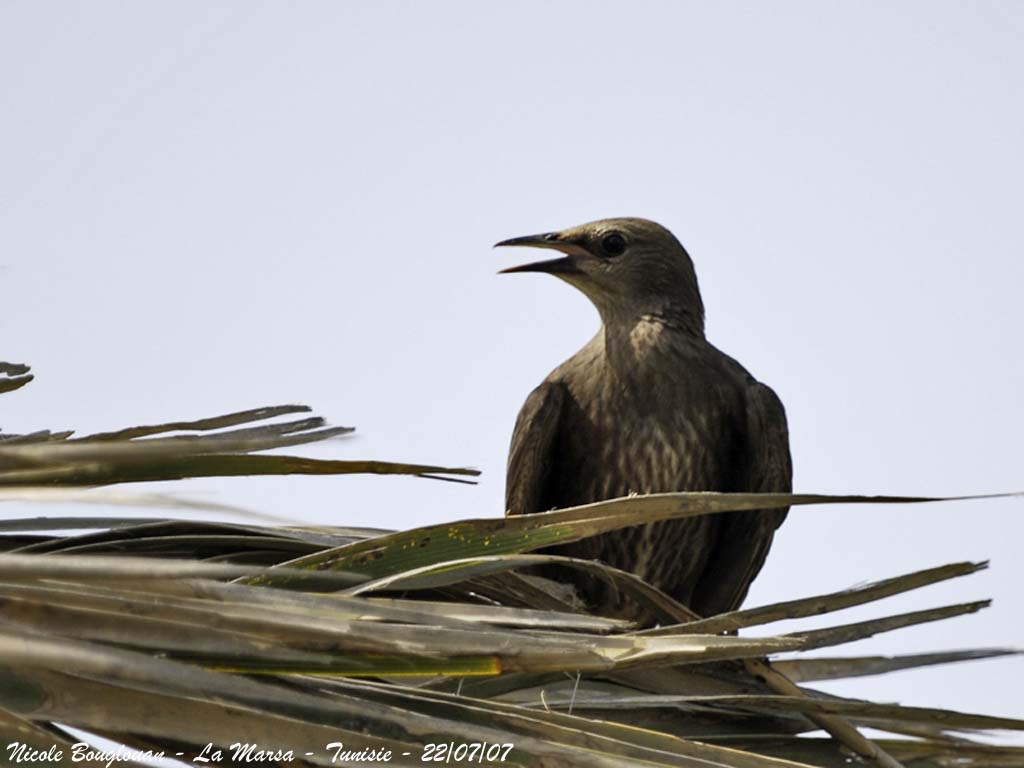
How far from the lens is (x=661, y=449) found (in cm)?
580

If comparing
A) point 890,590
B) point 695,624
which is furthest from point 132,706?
point 890,590

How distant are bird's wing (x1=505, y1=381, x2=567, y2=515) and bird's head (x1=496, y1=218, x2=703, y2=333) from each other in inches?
24.1

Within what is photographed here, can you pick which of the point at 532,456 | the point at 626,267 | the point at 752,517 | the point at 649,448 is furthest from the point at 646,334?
the point at 752,517

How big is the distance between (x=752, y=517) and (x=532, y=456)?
77 centimetres

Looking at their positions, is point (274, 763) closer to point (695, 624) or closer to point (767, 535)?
point (695, 624)

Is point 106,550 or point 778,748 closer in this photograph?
point 106,550

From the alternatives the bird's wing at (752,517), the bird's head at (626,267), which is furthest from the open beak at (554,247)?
the bird's wing at (752,517)

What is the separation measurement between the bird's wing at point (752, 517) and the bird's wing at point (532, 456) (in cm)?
64

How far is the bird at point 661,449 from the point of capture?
5.70 m

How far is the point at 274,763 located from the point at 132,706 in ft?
0.76

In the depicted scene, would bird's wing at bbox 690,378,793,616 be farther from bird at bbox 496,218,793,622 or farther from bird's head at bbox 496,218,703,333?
bird's head at bbox 496,218,703,333

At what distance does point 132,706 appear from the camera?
7.17 feet

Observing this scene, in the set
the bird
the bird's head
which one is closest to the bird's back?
the bird

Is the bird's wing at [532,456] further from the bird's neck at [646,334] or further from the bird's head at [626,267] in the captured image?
the bird's head at [626,267]
